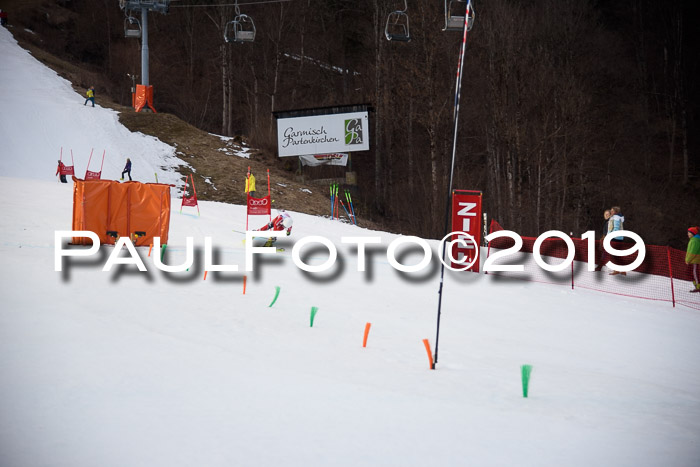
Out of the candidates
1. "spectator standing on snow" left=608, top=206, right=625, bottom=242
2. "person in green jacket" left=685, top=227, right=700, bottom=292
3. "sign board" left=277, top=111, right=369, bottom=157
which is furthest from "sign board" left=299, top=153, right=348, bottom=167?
"person in green jacket" left=685, top=227, right=700, bottom=292

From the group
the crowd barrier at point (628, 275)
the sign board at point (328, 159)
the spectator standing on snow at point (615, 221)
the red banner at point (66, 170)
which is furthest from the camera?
the sign board at point (328, 159)

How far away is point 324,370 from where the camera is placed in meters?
7.89

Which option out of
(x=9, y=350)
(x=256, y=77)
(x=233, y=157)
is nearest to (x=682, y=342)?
(x=9, y=350)

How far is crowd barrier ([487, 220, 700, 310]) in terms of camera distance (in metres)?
15.5

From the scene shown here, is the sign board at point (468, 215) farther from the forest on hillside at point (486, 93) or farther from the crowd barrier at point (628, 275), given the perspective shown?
the forest on hillside at point (486, 93)

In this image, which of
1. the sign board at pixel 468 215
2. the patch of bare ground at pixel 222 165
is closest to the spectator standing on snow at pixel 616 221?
the sign board at pixel 468 215

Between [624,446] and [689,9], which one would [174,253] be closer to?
[624,446]

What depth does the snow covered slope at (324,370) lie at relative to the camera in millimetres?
5559

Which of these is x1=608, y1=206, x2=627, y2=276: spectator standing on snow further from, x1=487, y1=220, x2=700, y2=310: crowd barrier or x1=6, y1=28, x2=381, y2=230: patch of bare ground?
x1=6, y1=28, x2=381, y2=230: patch of bare ground

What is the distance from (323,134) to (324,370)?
25433mm

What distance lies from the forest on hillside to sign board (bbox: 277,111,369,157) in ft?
11.7

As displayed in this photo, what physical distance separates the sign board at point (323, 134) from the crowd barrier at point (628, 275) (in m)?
15.0

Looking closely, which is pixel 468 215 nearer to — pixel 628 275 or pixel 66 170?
pixel 628 275

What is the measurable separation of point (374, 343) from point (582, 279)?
8937 millimetres
